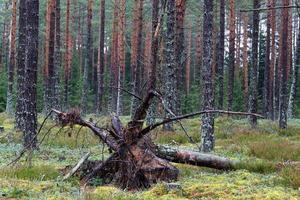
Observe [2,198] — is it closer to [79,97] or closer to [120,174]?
[120,174]

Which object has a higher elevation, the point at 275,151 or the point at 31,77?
the point at 31,77

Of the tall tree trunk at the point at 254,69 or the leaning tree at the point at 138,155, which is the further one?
the tall tree trunk at the point at 254,69

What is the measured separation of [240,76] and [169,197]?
37.8 m

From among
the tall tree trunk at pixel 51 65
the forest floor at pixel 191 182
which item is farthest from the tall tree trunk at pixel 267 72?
the forest floor at pixel 191 182

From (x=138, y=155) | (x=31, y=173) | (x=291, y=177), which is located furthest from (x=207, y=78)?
(x=31, y=173)

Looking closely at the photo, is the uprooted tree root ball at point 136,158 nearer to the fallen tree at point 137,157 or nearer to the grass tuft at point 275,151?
the fallen tree at point 137,157

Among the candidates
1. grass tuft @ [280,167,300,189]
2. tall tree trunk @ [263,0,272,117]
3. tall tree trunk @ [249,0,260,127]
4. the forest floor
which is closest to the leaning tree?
the forest floor

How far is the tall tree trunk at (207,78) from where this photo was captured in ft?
35.7

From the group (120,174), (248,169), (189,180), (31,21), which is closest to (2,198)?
(120,174)

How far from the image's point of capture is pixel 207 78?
35.8 ft

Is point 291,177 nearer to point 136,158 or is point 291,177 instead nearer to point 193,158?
point 193,158

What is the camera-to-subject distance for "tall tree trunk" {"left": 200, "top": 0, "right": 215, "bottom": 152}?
1087cm

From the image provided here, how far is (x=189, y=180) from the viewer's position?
282 inches

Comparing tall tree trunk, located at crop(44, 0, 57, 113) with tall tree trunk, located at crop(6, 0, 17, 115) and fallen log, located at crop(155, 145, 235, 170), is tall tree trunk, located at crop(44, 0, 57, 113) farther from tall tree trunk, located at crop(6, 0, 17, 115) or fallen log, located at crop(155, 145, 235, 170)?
fallen log, located at crop(155, 145, 235, 170)
